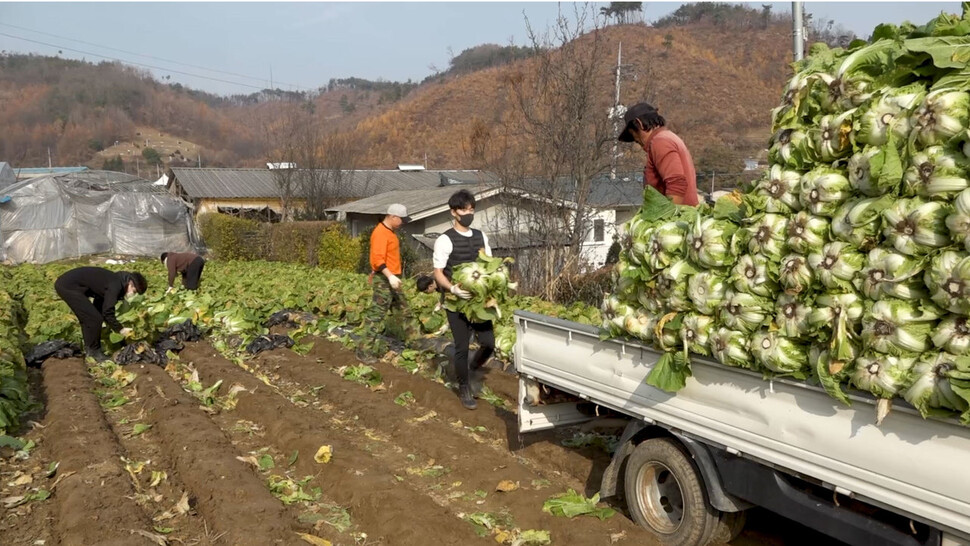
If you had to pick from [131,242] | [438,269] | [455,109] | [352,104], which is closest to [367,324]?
[438,269]

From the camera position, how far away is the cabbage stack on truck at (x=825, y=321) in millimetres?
3309

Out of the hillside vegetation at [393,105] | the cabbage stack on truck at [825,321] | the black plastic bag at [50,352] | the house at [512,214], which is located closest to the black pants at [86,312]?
the black plastic bag at [50,352]

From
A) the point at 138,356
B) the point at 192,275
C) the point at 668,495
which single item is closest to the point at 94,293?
the point at 138,356

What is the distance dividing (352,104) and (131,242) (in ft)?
337

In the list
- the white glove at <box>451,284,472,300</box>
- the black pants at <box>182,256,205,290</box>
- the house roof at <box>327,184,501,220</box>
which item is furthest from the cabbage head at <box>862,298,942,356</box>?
the house roof at <box>327,184,501,220</box>

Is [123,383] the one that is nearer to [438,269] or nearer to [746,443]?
[438,269]

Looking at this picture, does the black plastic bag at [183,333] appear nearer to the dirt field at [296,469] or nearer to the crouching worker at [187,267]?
the crouching worker at [187,267]

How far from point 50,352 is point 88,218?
26421 millimetres

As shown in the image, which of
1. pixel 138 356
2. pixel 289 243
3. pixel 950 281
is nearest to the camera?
pixel 950 281

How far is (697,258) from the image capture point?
447 cm

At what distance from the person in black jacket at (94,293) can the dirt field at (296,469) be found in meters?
1.70

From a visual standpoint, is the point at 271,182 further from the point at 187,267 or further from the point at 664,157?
the point at 664,157

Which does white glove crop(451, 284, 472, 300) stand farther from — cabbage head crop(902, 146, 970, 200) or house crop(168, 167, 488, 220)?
house crop(168, 167, 488, 220)

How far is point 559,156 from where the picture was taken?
54.6 ft
